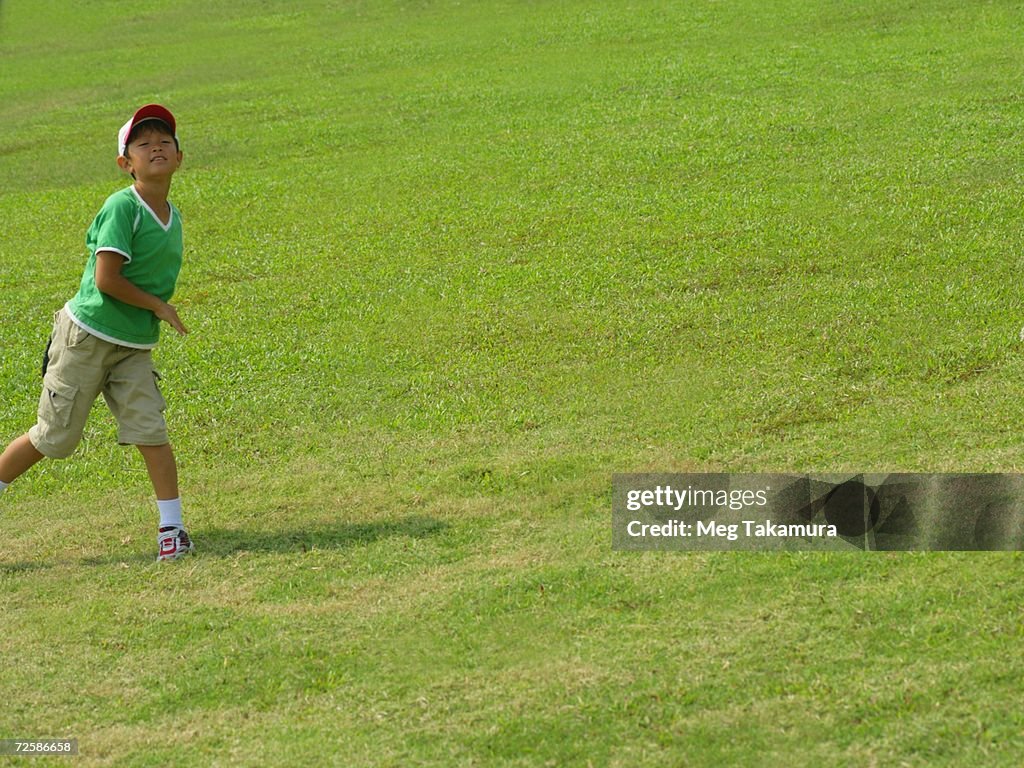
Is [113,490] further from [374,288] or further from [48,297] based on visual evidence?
[48,297]

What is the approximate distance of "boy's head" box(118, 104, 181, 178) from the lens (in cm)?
537

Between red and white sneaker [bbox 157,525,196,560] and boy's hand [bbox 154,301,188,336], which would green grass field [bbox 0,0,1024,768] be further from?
boy's hand [bbox 154,301,188,336]

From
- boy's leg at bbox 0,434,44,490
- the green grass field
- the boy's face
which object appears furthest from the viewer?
boy's leg at bbox 0,434,44,490

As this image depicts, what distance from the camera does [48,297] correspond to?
995 cm

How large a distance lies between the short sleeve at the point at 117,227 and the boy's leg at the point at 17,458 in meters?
0.95

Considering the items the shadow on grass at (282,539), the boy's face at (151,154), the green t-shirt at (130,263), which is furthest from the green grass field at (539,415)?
the boy's face at (151,154)

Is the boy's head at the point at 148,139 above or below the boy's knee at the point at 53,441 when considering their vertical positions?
above

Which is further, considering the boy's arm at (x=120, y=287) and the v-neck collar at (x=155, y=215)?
the v-neck collar at (x=155, y=215)

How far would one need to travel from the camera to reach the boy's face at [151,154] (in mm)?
5359

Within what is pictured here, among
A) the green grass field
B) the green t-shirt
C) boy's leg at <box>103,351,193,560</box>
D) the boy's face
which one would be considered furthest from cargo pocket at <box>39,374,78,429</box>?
the boy's face

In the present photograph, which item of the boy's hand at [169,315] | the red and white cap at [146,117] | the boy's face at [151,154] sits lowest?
the boy's hand at [169,315]

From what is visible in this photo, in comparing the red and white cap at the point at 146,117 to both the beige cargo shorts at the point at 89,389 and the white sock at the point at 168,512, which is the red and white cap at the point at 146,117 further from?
the white sock at the point at 168,512

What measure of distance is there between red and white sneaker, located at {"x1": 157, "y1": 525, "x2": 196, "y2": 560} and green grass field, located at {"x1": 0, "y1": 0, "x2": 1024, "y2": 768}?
0.43ft

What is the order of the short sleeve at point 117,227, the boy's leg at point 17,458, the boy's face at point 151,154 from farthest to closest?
the boy's leg at point 17,458, the boy's face at point 151,154, the short sleeve at point 117,227
